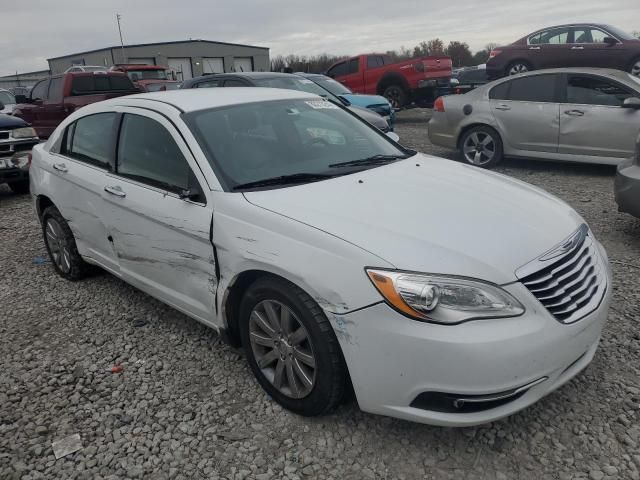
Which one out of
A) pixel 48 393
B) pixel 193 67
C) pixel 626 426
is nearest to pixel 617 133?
pixel 626 426

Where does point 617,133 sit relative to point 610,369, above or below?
above

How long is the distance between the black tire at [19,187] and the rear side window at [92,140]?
4578 millimetres

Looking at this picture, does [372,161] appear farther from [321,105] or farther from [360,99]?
[360,99]

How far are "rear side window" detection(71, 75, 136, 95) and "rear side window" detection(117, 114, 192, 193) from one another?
9.29 metres

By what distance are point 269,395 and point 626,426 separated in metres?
1.75

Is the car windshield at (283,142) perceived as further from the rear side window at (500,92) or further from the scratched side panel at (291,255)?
the rear side window at (500,92)

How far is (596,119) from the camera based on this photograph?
7.20 metres

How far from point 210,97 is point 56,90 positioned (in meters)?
10.0

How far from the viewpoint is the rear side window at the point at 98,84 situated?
11.7m

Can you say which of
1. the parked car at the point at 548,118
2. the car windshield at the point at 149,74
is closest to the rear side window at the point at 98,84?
the car windshield at the point at 149,74

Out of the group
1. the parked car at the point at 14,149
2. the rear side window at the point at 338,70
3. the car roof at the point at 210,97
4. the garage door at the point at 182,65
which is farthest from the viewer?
the garage door at the point at 182,65

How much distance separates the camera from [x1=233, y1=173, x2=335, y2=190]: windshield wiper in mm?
2921

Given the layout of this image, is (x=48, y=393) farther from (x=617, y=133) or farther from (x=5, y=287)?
(x=617, y=133)

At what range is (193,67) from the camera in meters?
47.0
